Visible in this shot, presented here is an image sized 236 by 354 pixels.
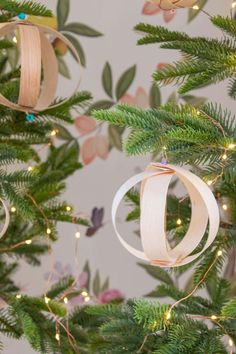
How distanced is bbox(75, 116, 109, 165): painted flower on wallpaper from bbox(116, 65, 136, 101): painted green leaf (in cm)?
10

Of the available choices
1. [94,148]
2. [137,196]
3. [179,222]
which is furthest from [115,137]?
[179,222]

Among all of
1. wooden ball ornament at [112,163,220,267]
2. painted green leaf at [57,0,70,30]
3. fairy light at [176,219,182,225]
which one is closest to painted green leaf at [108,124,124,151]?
painted green leaf at [57,0,70,30]

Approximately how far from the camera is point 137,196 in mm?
1063

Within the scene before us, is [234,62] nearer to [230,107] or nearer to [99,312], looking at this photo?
[99,312]

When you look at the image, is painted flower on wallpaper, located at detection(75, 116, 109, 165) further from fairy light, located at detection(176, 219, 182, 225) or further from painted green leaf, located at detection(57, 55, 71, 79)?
fairy light, located at detection(176, 219, 182, 225)

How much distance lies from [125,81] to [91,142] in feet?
0.61

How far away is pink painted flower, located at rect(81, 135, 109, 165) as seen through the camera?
1634 millimetres

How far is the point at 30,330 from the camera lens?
2.94 feet

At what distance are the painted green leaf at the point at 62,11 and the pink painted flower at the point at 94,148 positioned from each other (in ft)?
1.00

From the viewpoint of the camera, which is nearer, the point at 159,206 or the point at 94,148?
the point at 159,206

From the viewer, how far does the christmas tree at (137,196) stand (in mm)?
715

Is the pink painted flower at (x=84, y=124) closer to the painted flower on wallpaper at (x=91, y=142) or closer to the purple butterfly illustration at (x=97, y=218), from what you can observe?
the painted flower on wallpaper at (x=91, y=142)

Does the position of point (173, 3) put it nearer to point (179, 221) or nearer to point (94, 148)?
point (179, 221)

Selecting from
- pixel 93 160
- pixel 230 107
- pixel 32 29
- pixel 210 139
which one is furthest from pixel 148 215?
pixel 93 160
